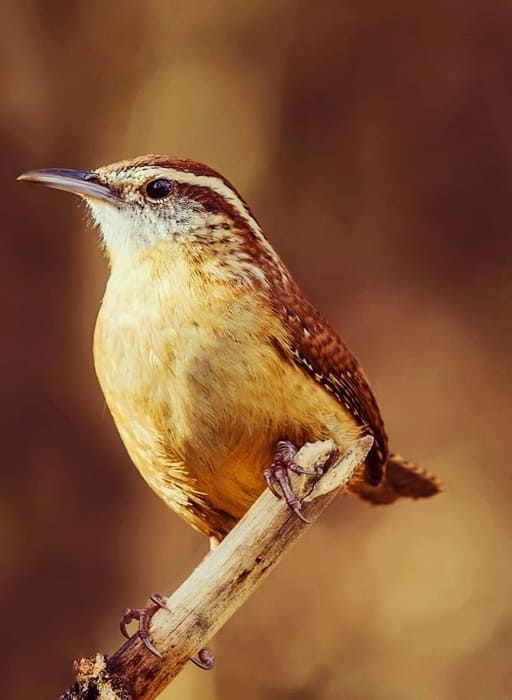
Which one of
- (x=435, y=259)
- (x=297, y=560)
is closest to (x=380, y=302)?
(x=435, y=259)

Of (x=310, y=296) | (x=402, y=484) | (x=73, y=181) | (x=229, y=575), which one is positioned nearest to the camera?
(x=229, y=575)

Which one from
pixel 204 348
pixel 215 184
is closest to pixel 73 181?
pixel 215 184

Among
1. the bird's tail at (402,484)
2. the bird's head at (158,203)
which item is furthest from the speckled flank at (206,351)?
the bird's tail at (402,484)

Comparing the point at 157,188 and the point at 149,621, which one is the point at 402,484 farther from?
the point at 157,188

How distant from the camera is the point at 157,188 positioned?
6.77ft

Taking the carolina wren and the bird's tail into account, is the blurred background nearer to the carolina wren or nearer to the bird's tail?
the bird's tail

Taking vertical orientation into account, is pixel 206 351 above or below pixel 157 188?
below

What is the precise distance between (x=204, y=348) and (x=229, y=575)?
404 mm

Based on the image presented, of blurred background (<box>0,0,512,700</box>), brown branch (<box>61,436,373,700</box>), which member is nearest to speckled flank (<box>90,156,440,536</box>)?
brown branch (<box>61,436,373,700</box>)

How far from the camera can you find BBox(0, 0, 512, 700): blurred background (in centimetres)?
288

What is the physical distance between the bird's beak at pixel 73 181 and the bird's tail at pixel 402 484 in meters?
0.89

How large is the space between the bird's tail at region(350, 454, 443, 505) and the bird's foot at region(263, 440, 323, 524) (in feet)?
1.79

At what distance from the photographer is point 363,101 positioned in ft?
10.1

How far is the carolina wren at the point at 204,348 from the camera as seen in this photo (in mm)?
1899
